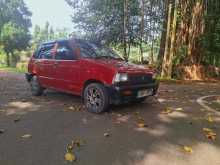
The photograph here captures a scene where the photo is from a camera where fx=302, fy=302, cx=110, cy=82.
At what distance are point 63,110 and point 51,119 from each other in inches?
36.2

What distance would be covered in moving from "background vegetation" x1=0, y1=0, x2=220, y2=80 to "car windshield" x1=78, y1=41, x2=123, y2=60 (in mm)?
771

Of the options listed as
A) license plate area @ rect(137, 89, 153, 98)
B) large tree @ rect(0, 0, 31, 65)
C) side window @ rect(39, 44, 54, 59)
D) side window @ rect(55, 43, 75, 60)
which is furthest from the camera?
large tree @ rect(0, 0, 31, 65)

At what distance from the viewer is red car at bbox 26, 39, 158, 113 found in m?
6.89

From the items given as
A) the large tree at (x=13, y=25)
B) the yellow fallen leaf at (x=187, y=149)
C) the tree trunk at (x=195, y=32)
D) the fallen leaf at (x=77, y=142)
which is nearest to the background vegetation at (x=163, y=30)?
the tree trunk at (x=195, y=32)

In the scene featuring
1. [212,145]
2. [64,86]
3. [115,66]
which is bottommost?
[212,145]

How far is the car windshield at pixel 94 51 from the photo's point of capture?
303 inches

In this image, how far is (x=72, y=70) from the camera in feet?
25.4

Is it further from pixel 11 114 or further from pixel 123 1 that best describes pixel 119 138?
pixel 123 1

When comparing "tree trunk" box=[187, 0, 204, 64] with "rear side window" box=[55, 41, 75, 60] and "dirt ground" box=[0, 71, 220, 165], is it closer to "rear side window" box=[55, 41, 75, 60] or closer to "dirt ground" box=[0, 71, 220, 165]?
"dirt ground" box=[0, 71, 220, 165]

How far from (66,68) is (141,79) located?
6.63 feet

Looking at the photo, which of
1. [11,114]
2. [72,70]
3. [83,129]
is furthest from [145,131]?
[11,114]

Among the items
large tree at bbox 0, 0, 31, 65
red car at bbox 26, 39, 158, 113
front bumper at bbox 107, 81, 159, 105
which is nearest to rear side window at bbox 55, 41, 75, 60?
red car at bbox 26, 39, 158, 113

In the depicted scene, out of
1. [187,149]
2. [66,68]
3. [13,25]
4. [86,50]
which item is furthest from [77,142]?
[13,25]

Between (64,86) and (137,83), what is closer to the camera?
(137,83)
